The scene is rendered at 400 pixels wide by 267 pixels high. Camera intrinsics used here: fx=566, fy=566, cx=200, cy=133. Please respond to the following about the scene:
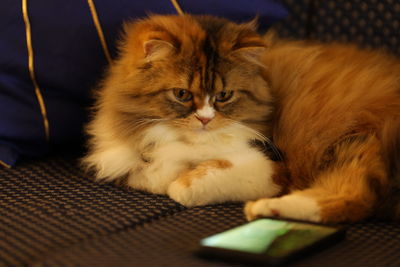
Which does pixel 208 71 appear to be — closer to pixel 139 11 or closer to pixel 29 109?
pixel 139 11

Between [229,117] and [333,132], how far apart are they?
30 centimetres

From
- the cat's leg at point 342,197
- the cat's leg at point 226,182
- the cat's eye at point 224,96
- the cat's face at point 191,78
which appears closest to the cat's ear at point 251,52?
the cat's face at point 191,78

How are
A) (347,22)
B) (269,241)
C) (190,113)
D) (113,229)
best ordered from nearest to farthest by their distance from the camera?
1. (269,241)
2. (113,229)
3. (190,113)
4. (347,22)

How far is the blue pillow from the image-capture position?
1876 mm

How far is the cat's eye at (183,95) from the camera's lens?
1.62 metres

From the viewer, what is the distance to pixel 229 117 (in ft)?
5.49

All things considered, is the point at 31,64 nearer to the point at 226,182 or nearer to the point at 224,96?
the point at 224,96

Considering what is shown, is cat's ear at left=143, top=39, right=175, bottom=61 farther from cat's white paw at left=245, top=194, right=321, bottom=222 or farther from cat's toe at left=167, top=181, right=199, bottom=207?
cat's white paw at left=245, top=194, right=321, bottom=222

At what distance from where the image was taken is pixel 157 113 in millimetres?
1645

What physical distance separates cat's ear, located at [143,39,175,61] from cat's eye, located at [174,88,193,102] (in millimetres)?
109

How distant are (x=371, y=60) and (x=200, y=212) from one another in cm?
75

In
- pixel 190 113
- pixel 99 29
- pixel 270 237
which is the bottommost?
pixel 270 237

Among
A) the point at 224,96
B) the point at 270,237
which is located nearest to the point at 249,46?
the point at 224,96

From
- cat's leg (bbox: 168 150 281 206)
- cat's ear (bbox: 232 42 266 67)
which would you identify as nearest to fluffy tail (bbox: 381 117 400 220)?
cat's leg (bbox: 168 150 281 206)
